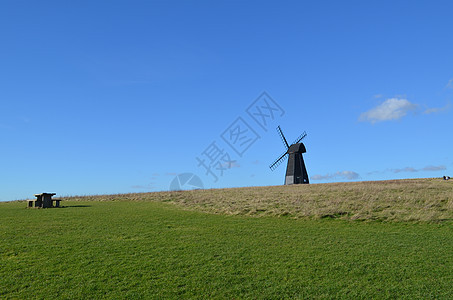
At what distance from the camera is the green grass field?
288 inches

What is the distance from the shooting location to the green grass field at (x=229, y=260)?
731cm

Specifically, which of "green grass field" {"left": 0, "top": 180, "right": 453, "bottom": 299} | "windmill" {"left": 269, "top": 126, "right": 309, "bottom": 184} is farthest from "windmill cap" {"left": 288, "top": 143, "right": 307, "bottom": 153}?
"green grass field" {"left": 0, "top": 180, "right": 453, "bottom": 299}

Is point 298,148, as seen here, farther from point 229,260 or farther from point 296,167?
point 229,260

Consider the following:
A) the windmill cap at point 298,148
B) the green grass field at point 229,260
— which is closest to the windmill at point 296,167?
the windmill cap at point 298,148

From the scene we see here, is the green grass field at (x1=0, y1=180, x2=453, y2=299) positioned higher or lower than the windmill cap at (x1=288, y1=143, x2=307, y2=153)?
lower

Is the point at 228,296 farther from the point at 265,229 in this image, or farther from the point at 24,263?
the point at 265,229

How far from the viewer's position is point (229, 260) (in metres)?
9.32

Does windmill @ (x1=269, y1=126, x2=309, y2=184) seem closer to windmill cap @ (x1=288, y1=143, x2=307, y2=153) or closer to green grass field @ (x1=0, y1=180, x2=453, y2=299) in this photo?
windmill cap @ (x1=288, y1=143, x2=307, y2=153)

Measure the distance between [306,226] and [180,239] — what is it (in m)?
6.09

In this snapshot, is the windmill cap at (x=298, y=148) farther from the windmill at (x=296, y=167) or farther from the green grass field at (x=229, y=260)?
the green grass field at (x=229, y=260)

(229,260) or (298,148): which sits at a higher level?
(298,148)

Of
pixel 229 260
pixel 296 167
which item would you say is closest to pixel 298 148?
pixel 296 167

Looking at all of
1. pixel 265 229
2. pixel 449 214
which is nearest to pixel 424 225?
pixel 449 214

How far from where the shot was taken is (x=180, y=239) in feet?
Result: 40.1
